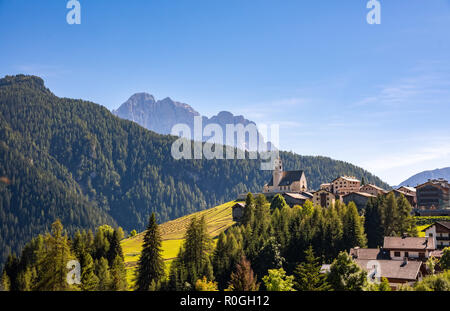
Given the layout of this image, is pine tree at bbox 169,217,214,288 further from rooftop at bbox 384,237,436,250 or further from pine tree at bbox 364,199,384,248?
pine tree at bbox 364,199,384,248

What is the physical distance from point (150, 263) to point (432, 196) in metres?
110

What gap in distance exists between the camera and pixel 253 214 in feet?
330

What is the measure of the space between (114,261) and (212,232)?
63.6 metres

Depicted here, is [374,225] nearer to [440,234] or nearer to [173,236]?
[440,234]

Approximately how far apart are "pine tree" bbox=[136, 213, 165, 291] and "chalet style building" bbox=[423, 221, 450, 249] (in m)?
59.2

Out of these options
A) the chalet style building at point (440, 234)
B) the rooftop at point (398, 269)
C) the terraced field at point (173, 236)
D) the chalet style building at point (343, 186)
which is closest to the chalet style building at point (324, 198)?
the chalet style building at point (343, 186)

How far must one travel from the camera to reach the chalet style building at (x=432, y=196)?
140 meters

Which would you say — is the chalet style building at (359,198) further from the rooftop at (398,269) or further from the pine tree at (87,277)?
the pine tree at (87,277)

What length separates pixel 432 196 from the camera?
463 ft

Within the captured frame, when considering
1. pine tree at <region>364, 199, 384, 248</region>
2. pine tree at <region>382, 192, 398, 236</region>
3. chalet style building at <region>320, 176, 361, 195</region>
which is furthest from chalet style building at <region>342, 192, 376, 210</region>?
pine tree at <region>382, 192, 398, 236</region>

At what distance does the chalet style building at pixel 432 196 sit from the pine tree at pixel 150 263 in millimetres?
103714

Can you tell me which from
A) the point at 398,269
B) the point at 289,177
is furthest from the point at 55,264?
the point at 289,177

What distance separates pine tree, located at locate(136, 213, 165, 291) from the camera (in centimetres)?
→ 7000
